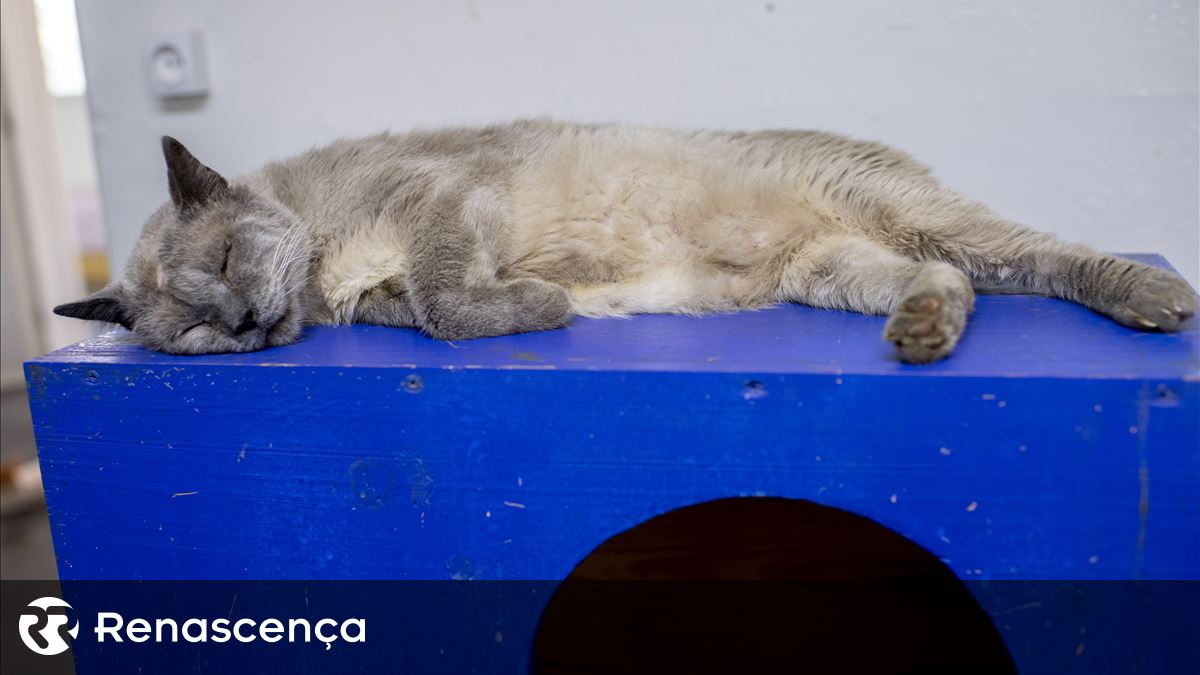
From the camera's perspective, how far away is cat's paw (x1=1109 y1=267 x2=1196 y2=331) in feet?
4.02

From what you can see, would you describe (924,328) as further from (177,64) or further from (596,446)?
(177,64)

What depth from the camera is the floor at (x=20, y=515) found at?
2.46m

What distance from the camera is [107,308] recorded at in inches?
56.7

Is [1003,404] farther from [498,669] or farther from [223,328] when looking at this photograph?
[223,328]

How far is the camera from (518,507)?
1201 millimetres

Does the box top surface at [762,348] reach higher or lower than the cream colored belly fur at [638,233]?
lower

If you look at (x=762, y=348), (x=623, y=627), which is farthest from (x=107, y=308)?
(x=623, y=627)

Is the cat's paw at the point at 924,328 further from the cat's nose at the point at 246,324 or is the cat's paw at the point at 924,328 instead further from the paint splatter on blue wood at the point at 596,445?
the cat's nose at the point at 246,324

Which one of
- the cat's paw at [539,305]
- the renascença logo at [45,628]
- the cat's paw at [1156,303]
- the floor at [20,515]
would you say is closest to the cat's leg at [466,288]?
the cat's paw at [539,305]

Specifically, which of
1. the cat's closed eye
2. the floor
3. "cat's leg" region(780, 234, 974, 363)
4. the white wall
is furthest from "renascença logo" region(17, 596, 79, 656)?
"cat's leg" region(780, 234, 974, 363)

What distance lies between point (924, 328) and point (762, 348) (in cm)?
23

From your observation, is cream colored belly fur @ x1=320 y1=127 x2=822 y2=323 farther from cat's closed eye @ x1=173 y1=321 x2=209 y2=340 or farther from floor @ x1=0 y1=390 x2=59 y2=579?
floor @ x1=0 y1=390 x2=59 y2=579

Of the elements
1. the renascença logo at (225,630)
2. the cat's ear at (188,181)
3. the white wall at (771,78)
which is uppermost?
the white wall at (771,78)

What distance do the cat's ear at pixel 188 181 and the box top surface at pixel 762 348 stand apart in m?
0.26
